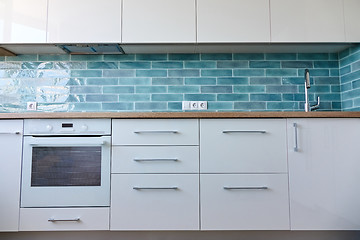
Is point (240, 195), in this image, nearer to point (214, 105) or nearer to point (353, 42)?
point (214, 105)

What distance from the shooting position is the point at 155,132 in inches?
78.8

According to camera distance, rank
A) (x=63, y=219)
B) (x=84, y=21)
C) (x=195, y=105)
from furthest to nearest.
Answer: (x=195, y=105) → (x=84, y=21) → (x=63, y=219)

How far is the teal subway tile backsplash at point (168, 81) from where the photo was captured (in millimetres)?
2633

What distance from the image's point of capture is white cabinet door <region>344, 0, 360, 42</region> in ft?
7.66

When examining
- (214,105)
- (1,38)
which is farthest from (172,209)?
(1,38)

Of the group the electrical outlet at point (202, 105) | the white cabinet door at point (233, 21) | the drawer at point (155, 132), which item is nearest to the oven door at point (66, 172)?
the drawer at point (155, 132)

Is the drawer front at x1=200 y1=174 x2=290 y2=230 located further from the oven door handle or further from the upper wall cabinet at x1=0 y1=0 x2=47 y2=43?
the upper wall cabinet at x1=0 y1=0 x2=47 y2=43

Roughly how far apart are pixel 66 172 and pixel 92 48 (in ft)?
3.52

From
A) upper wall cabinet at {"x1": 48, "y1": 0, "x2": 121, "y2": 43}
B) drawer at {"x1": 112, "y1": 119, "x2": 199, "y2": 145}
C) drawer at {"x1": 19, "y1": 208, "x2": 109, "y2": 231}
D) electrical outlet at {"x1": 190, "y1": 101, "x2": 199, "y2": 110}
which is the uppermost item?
upper wall cabinet at {"x1": 48, "y1": 0, "x2": 121, "y2": 43}

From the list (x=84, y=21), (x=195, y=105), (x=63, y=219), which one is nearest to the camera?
(x=63, y=219)

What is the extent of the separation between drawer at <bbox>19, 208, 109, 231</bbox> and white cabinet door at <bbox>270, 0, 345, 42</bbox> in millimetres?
1832

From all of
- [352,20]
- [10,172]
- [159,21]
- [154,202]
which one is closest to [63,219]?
[10,172]

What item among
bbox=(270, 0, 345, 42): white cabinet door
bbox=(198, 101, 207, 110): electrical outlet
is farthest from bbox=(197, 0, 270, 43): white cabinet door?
bbox=(198, 101, 207, 110): electrical outlet

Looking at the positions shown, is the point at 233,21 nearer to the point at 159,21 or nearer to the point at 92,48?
the point at 159,21
